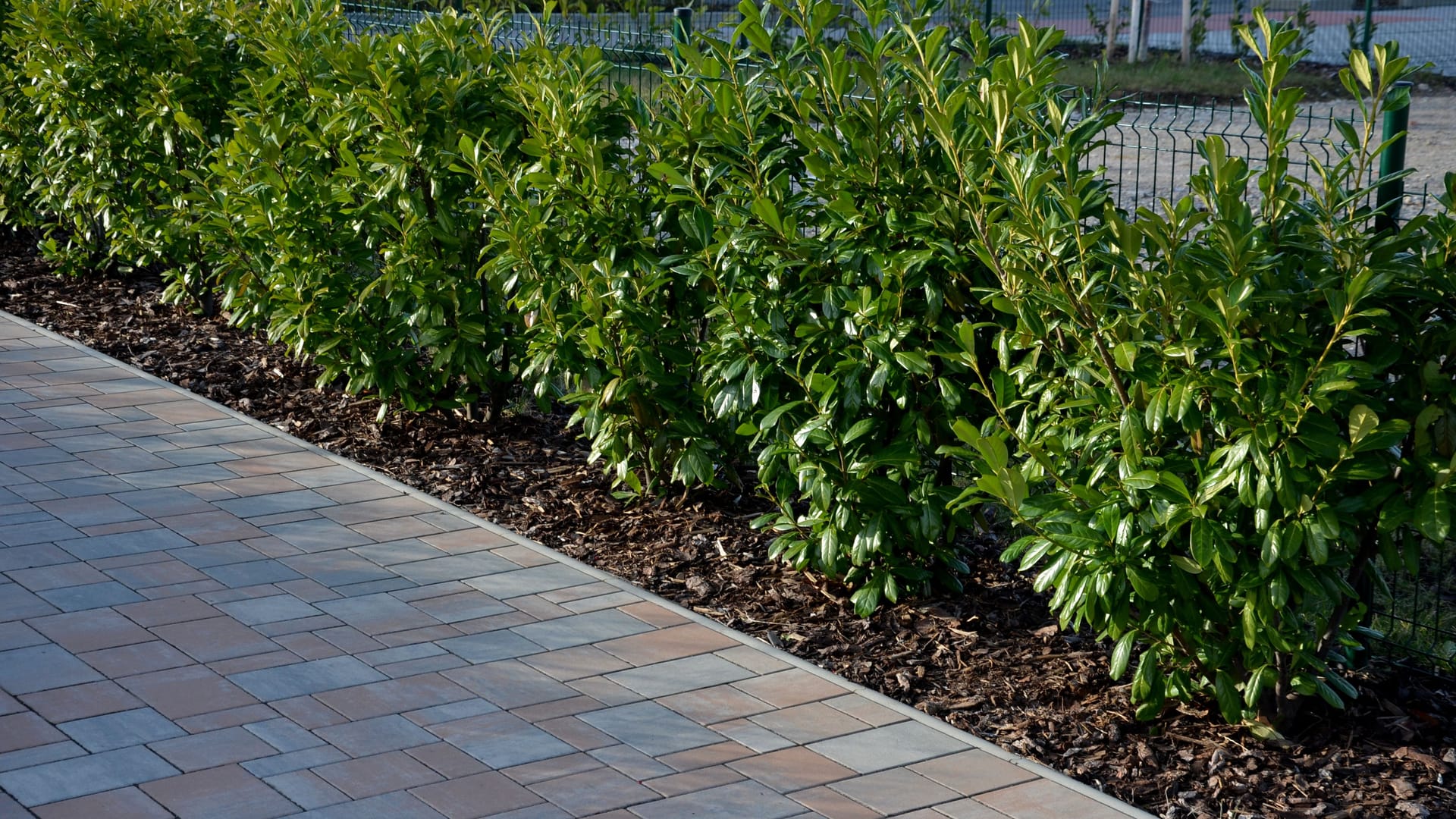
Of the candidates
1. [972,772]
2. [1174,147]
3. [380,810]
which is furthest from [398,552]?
[1174,147]

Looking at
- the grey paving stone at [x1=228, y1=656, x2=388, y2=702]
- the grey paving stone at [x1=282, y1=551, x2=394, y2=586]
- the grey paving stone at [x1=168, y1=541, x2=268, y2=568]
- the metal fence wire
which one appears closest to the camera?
the grey paving stone at [x1=228, y1=656, x2=388, y2=702]

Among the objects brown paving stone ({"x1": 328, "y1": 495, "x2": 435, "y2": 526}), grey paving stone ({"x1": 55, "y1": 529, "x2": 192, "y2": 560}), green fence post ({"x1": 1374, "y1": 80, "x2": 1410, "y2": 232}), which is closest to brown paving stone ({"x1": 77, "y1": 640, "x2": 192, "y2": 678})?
grey paving stone ({"x1": 55, "y1": 529, "x2": 192, "y2": 560})

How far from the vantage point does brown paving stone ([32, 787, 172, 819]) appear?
378 cm

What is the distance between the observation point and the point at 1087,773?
13.6 ft

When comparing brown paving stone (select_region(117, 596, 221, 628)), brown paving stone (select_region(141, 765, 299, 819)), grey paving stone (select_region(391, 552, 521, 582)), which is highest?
grey paving stone (select_region(391, 552, 521, 582))

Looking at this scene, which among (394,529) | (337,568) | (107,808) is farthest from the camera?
(394,529)

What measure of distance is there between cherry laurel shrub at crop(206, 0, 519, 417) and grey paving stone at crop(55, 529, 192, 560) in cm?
144

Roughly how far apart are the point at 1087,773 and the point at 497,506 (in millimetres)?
3002

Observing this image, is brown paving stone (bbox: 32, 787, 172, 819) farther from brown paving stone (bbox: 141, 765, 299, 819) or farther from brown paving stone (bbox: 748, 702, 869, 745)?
brown paving stone (bbox: 748, 702, 869, 745)

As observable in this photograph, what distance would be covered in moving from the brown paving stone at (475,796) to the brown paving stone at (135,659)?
1203 millimetres

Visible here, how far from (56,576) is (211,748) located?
163 cm

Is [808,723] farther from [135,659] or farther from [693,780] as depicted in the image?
[135,659]

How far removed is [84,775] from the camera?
3.98 metres

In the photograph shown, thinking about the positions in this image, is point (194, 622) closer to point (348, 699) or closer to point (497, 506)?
point (348, 699)
